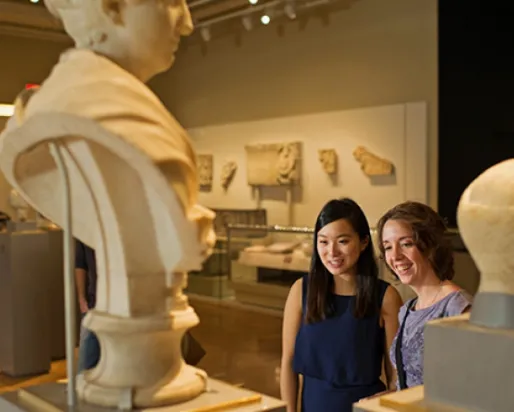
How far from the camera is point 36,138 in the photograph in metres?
1.74

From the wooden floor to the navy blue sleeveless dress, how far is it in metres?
2.57

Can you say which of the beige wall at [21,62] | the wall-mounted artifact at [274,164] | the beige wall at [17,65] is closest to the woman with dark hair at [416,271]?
the wall-mounted artifact at [274,164]

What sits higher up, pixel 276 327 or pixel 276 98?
pixel 276 98

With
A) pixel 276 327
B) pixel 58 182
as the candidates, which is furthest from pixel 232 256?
pixel 58 182

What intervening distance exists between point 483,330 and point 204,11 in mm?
8865

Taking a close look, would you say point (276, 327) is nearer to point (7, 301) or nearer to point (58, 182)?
point (7, 301)

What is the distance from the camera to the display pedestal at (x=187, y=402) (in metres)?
1.80

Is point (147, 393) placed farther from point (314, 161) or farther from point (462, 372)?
point (314, 161)

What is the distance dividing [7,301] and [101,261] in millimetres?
4577

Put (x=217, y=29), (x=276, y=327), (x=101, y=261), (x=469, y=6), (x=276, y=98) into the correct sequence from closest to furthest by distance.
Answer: (x=101, y=261) → (x=276, y=327) → (x=469, y=6) → (x=276, y=98) → (x=217, y=29)

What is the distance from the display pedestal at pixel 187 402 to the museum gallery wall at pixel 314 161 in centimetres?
652

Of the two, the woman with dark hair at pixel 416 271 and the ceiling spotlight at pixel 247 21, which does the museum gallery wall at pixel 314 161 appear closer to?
the ceiling spotlight at pixel 247 21

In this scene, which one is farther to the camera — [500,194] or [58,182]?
[58,182]

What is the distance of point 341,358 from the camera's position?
104 inches
